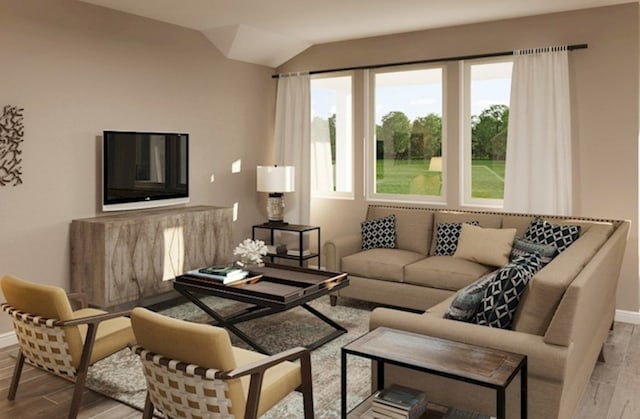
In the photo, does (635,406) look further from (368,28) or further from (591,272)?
(368,28)

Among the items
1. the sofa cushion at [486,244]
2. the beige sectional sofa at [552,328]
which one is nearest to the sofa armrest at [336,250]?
the sofa cushion at [486,244]

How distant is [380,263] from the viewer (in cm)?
497

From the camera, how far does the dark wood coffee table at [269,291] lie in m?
3.79

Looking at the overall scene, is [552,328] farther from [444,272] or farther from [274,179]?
[274,179]

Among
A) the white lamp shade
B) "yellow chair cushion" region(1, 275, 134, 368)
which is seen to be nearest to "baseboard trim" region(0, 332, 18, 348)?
"yellow chair cushion" region(1, 275, 134, 368)

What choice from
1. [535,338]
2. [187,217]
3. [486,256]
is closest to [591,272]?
[535,338]

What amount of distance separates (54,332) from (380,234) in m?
3.32

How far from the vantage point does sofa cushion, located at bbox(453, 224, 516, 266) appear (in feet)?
15.2

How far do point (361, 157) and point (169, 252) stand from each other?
2487mm

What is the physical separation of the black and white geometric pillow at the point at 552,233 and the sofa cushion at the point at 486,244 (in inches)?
6.3

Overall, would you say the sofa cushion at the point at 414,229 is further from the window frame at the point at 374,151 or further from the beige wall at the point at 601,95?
the beige wall at the point at 601,95

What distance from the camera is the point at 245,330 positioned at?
451 cm

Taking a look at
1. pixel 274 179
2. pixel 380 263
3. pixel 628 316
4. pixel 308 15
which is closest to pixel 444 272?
pixel 380 263

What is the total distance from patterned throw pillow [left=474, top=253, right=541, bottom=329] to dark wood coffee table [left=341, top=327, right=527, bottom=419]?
30 centimetres
